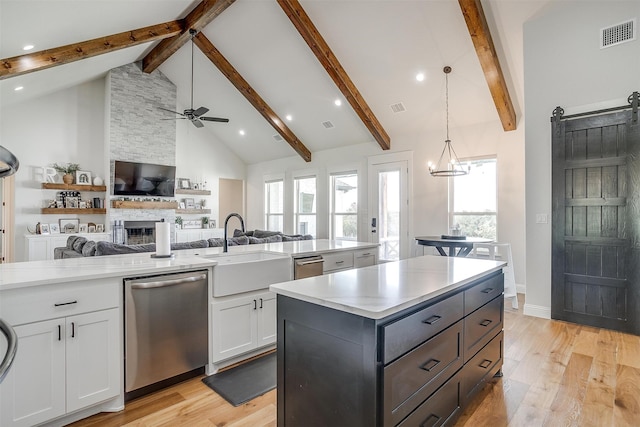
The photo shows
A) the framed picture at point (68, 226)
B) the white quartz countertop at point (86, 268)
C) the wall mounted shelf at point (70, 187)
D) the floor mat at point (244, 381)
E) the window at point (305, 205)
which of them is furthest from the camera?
the window at point (305, 205)

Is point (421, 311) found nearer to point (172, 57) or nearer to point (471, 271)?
point (471, 271)

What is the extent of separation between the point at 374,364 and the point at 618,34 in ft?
14.4

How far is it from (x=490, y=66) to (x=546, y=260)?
8.68ft

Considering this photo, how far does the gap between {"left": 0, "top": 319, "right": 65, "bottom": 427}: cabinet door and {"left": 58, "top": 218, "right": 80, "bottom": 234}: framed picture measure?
6.08 meters

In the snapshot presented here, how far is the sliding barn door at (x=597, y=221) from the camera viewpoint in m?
3.41

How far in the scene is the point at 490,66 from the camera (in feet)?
14.8

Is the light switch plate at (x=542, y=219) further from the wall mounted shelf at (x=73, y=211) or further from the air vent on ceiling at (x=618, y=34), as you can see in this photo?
the wall mounted shelf at (x=73, y=211)

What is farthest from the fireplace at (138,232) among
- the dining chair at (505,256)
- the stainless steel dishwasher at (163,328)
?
the dining chair at (505,256)

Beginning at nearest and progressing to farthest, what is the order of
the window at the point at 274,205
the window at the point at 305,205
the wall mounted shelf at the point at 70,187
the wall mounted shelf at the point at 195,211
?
the wall mounted shelf at the point at 70,187 → the window at the point at 305,205 → the wall mounted shelf at the point at 195,211 → the window at the point at 274,205

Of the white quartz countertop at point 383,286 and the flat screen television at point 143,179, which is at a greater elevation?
the flat screen television at point 143,179

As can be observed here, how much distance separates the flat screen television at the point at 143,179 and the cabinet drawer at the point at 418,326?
7.42 meters

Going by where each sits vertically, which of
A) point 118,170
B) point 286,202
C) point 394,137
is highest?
point 394,137

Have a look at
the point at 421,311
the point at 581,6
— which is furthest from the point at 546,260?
the point at 421,311

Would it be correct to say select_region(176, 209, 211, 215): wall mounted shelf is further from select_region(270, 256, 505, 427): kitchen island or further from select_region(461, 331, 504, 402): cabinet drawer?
select_region(461, 331, 504, 402): cabinet drawer
